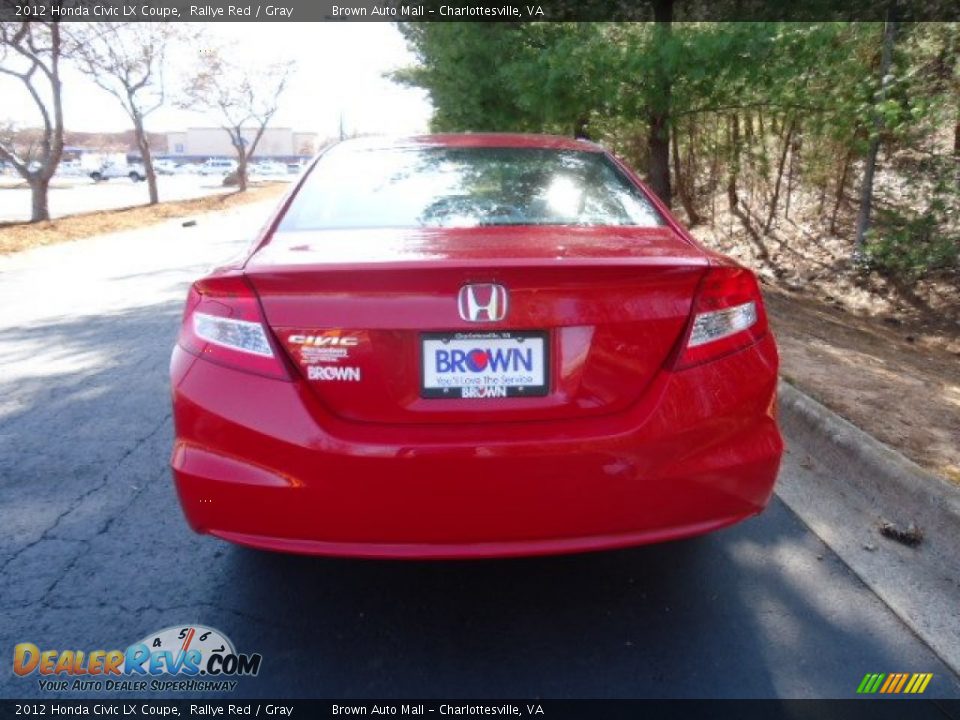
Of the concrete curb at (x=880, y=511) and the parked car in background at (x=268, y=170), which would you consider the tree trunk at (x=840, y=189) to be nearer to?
the concrete curb at (x=880, y=511)

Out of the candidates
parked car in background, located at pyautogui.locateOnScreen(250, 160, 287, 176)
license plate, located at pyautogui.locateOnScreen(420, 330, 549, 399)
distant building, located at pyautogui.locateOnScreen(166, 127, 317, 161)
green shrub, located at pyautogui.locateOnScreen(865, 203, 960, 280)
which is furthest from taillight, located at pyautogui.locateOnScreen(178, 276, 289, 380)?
distant building, located at pyautogui.locateOnScreen(166, 127, 317, 161)

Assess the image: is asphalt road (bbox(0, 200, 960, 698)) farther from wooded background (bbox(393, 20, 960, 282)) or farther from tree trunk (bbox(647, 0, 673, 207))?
tree trunk (bbox(647, 0, 673, 207))

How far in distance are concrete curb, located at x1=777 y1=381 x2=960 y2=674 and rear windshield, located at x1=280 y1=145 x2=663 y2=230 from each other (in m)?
1.46

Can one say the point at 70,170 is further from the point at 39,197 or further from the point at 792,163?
the point at 792,163

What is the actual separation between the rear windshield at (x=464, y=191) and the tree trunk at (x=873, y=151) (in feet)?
17.4

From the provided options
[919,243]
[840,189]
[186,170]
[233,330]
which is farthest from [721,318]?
[186,170]

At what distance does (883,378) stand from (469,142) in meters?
3.23

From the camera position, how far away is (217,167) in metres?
89.5

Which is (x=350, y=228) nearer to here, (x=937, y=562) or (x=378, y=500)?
(x=378, y=500)

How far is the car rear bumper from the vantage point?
2.09 metres

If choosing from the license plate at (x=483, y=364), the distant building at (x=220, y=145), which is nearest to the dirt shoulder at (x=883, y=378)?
the license plate at (x=483, y=364)

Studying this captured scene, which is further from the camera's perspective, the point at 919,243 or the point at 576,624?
the point at 919,243

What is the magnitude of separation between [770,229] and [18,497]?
38.8ft

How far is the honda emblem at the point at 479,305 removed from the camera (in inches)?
82.2
